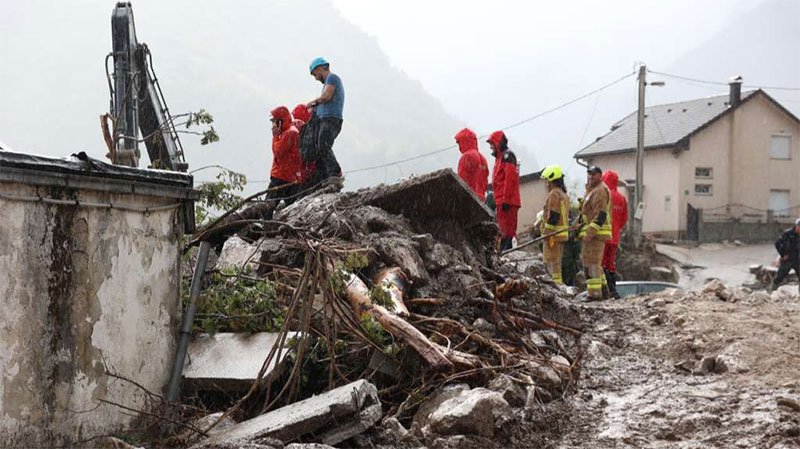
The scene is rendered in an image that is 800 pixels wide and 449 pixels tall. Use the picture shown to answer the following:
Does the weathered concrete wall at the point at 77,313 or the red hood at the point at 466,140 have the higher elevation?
the red hood at the point at 466,140

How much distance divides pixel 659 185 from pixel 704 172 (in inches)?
81.5

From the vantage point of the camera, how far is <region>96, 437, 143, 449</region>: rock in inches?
202

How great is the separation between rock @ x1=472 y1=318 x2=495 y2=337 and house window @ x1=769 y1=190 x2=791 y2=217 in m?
38.3

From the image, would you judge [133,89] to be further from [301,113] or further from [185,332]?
[185,332]

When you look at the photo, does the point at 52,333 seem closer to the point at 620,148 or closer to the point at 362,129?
the point at 620,148

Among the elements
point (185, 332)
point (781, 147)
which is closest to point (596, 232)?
point (185, 332)

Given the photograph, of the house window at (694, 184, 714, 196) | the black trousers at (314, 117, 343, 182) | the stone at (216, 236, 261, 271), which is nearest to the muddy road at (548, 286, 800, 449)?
the stone at (216, 236, 261, 271)

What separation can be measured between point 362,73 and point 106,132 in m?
152

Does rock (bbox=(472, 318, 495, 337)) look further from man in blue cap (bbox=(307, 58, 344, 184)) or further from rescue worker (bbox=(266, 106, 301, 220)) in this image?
rescue worker (bbox=(266, 106, 301, 220))

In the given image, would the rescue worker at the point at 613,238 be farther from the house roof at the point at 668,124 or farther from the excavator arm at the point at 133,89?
the house roof at the point at 668,124

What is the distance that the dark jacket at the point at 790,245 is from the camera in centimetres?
1881

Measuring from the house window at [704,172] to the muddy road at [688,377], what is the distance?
1231 inches

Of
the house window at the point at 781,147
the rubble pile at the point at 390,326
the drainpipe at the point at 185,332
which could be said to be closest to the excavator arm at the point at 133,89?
the rubble pile at the point at 390,326

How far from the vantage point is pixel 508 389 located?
6441mm
